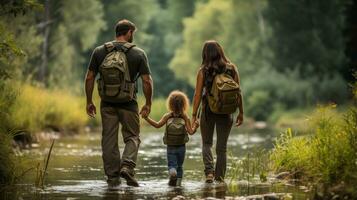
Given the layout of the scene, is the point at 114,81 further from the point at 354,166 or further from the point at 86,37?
the point at 86,37

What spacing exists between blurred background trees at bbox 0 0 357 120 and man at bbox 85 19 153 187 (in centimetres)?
1207

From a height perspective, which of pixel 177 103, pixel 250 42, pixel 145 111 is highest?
pixel 250 42

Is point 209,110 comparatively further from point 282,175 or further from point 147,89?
point 282,175

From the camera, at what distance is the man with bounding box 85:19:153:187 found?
990 cm

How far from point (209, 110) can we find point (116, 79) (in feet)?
4.62

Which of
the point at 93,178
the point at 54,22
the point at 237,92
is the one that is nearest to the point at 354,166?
the point at 237,92

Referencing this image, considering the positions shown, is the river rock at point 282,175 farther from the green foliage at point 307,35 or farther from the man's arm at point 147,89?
the green foliage at point 307,35

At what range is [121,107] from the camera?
394 inches

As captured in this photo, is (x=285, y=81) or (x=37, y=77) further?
(x=285, y=81)

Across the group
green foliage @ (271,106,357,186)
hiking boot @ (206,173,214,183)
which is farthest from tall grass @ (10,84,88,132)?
green foliage @ (271,106,357,186)

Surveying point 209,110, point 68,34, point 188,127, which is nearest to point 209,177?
point 188,127

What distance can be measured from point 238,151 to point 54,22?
76.2 ft

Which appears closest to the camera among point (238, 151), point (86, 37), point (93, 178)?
point (93, 178)

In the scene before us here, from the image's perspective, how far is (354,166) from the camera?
7.69 m
